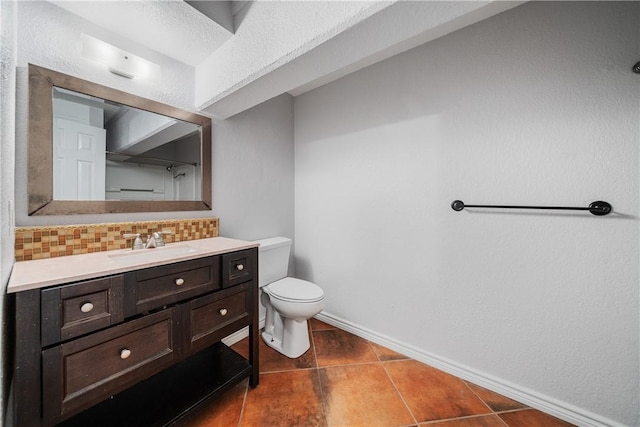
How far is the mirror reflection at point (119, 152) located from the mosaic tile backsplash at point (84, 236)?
0.50 feet

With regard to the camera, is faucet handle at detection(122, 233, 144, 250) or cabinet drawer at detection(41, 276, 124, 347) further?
faucet handle at detection(122, 233, 144, 250)

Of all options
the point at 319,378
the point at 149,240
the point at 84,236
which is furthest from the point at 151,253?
the point at 319,378

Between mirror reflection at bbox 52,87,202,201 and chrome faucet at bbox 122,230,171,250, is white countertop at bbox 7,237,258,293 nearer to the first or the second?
chrome faucet at bbox 122,230,171,250

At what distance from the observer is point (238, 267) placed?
131cm

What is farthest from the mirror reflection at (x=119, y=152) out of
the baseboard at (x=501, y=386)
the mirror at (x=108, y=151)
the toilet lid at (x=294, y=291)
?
the baseboard at (x=501, y=386)

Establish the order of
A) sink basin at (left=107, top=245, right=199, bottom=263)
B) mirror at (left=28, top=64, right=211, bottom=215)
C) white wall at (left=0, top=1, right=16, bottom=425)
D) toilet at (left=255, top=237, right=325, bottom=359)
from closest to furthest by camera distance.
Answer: white wall at (left=0, top=1, right=16, bottom=425) → mirror at (left=28, top=64, right=211, bottom=215) → sink basin at (left=107, top=245, right=199, bottom=263) → toilet at (left=255, top=237, right=325, bottom=359)

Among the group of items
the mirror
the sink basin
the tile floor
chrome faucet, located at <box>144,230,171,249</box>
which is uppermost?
the mirror

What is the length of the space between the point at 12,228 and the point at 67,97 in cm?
65

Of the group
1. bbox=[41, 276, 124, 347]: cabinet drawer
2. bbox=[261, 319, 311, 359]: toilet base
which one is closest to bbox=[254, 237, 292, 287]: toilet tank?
bbox=[261, 319, 311, 359]: toilet base

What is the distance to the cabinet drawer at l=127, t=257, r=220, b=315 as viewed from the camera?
37.0 inches

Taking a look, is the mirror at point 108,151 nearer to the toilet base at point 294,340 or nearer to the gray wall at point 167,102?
the gray wall at point 167,102

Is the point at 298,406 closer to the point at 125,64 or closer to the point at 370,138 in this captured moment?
the point at 370,138

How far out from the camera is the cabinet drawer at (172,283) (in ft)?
3.08

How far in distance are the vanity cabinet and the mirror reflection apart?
621mm
